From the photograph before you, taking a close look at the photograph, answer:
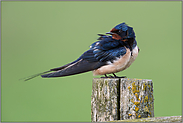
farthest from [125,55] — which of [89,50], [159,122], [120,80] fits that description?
[159,122]

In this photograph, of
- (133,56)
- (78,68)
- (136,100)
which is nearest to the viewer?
(136,100)

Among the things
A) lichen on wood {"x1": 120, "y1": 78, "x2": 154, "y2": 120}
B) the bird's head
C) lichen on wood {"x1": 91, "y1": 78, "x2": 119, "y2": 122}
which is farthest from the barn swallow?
lichen on wood {"x1": 120, "y1": 78, "x2": 154, "y2": 120}

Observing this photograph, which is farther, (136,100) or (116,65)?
(116,65)

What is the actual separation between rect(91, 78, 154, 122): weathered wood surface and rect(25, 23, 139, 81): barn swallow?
79 cm

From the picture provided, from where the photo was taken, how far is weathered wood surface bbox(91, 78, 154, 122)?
2.67 meters

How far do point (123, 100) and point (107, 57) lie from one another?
42.6 inches

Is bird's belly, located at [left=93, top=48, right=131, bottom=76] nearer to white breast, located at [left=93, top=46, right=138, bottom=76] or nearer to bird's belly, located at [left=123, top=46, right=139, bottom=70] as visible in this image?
white breast, located at [left=93, top=46, right=138, bottom=76]

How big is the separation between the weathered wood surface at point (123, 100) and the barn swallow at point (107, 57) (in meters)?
0.79

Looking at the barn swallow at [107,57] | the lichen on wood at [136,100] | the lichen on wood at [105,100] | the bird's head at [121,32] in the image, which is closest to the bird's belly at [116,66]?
the barn swallow at [107,57]

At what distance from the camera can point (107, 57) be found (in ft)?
11.9

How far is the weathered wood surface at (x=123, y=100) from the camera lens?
2.67 m

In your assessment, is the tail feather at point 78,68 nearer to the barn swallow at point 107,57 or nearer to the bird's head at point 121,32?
the barn swallow at point 107,57

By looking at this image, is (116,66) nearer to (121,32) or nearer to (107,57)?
(107,57)

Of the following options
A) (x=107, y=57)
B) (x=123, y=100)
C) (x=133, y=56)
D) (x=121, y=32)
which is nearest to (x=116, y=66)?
(x=107, y=57)
